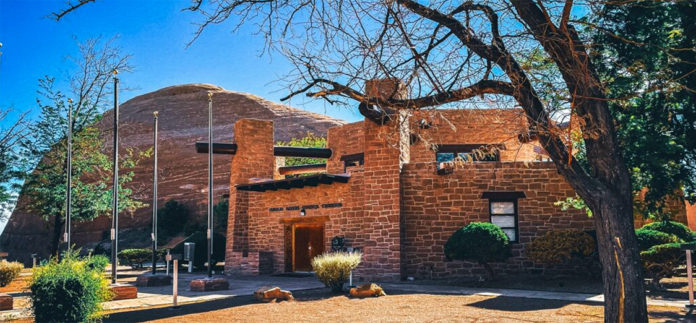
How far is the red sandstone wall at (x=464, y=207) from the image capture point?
15.7m

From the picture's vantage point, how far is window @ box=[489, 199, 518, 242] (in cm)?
1595

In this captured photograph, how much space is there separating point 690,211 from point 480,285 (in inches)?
786

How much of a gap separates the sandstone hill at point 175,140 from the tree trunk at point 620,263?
1551 inches

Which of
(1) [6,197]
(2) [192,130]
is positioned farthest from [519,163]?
(2) [192,130]

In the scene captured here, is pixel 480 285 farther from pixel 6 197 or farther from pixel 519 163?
pixel 6 197

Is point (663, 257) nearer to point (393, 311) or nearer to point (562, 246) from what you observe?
point (562, 246)

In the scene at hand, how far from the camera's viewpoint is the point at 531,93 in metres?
6.06

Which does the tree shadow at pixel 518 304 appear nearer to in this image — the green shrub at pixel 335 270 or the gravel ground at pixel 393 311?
the gravel ground at pixel 393 311

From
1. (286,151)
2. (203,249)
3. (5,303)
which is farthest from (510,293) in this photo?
(203,249)

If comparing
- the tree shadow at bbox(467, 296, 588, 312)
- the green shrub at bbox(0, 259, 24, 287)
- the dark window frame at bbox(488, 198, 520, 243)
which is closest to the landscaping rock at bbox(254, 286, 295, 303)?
the tree shadow at bbox(467, 296, 588, 312)

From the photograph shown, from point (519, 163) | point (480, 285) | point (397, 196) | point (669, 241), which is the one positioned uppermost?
point (519, 163)

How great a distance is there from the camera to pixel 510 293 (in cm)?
1238

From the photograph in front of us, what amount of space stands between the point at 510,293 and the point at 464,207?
4150mm

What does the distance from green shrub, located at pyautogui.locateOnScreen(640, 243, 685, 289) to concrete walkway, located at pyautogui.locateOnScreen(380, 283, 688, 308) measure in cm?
125
